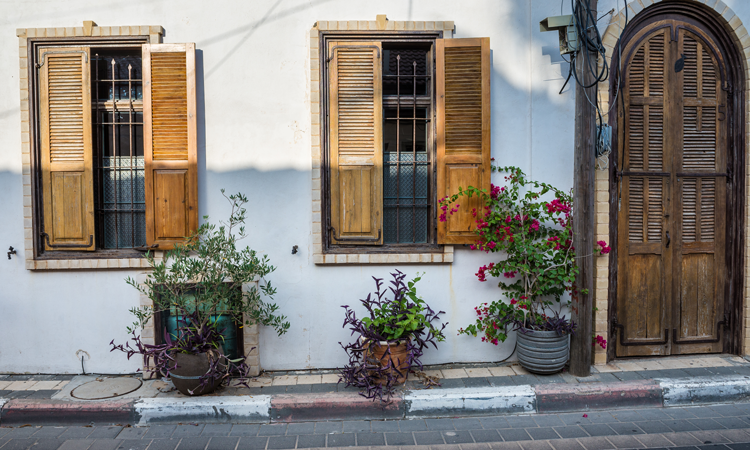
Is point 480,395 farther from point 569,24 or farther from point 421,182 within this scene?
point 569,24

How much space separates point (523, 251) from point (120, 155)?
409cm

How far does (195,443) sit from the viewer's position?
347cm

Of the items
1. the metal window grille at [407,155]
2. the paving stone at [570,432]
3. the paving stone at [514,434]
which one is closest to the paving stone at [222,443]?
the paving stone at [514,434]

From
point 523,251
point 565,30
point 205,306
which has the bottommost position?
point 205,306

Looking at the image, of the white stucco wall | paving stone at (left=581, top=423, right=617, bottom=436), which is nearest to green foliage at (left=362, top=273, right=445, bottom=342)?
the white stucco wall

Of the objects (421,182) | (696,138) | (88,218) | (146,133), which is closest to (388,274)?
(421,182)

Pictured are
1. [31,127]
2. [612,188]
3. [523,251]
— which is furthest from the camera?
[612,188]

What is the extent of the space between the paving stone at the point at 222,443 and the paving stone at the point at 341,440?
0.71 meters

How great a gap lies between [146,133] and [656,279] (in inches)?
209

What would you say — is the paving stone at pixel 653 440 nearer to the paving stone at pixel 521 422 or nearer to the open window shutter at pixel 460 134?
the paving stone at pixel 521 422

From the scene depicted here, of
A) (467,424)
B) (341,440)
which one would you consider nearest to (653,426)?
(467,424)

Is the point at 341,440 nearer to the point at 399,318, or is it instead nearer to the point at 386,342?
the point at 386,342

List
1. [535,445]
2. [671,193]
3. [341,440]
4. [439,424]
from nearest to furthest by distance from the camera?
[535,445] → [341,440] → [439,424] → [671,193]

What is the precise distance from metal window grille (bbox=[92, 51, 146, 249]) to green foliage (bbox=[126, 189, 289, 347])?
1.71 feet
